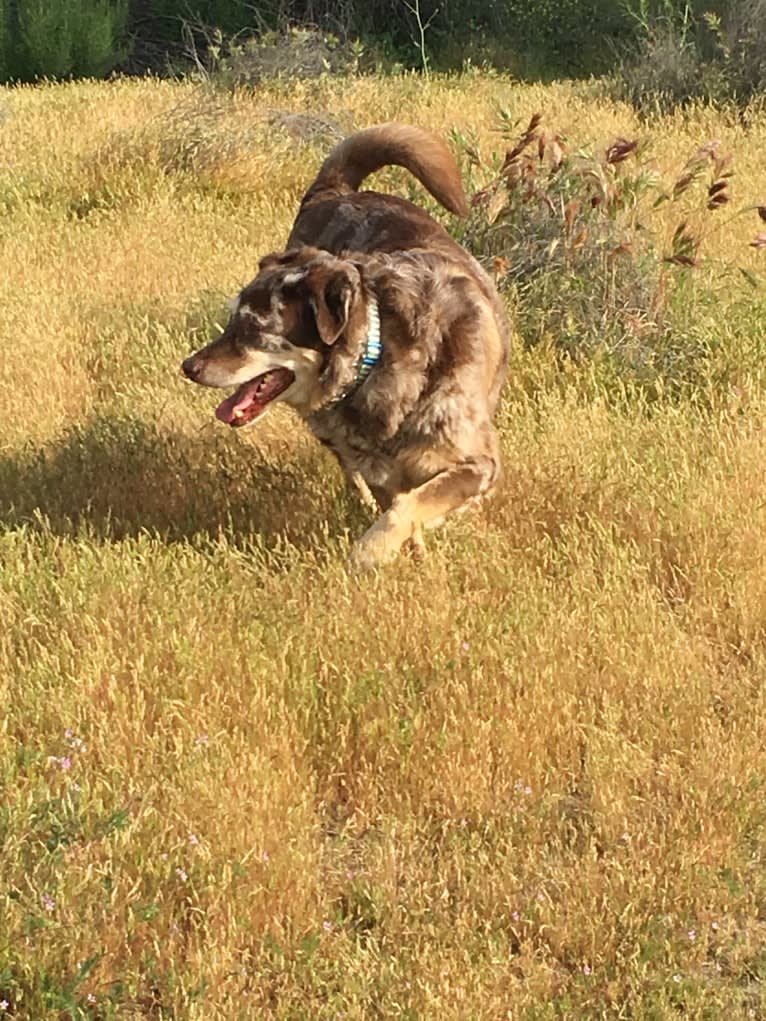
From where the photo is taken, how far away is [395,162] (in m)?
5.36

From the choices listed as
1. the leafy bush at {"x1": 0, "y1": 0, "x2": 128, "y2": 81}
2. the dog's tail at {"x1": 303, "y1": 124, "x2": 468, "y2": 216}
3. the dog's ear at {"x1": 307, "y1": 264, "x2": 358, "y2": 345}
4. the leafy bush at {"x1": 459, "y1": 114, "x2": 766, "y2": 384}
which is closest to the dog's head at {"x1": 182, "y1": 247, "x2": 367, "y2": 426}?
the dog's ear at {"x1": 307, "y1": 264, "x2": 358, "y2": 345}

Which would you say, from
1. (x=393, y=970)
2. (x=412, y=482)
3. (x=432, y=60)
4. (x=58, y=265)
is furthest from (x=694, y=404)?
(x=432, y=60)

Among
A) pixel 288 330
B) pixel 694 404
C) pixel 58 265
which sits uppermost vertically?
pixel 288 330

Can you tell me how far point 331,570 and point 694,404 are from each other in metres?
2.27

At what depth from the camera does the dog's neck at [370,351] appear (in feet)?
13.4

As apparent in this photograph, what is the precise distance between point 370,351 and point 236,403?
1.66 ft

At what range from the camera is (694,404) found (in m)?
5.49

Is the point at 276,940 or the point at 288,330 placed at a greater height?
the point at 288,330

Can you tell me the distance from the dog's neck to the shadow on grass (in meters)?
0.60

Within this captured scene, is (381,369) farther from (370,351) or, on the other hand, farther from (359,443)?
(359,443)

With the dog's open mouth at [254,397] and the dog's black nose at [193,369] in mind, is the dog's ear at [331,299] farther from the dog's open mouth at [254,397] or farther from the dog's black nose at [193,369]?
the dog's black nose at [193,369]

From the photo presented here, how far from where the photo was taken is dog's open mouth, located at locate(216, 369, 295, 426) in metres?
4.11

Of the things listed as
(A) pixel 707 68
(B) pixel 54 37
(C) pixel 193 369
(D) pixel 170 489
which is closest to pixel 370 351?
(C) pixel 193 369

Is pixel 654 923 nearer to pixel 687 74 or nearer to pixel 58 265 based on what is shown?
pixel 58 265
